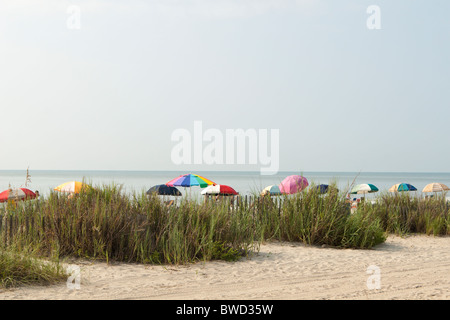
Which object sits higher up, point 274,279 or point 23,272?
point 23,272

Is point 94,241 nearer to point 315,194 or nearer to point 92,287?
point 92,287

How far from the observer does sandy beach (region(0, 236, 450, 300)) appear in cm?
545

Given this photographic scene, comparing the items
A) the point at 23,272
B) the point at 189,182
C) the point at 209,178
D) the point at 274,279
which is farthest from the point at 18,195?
the point at 209,178

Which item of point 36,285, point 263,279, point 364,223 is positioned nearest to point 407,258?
point 364,223

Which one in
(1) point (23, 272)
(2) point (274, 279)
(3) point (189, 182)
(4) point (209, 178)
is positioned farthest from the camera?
(4) point (209, 178)

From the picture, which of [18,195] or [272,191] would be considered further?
[272,191]

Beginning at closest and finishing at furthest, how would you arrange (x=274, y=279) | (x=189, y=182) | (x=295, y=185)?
→ (x=274, y=279)
(x=295, y=185)
(x=189, y=182)

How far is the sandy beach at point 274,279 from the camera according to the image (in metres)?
5.45

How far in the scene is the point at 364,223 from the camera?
32.1 ft

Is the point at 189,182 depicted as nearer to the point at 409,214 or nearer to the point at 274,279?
the point at 409,214

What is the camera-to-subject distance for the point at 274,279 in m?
6.45

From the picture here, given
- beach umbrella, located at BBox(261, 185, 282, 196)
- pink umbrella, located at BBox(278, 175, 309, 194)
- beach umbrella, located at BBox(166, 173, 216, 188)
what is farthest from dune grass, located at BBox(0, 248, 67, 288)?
beach umbrella, located at BBox(166, 173, 216, 188)

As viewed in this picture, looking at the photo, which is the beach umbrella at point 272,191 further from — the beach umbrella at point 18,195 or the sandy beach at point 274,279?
the beach umbrella at point 18,195
